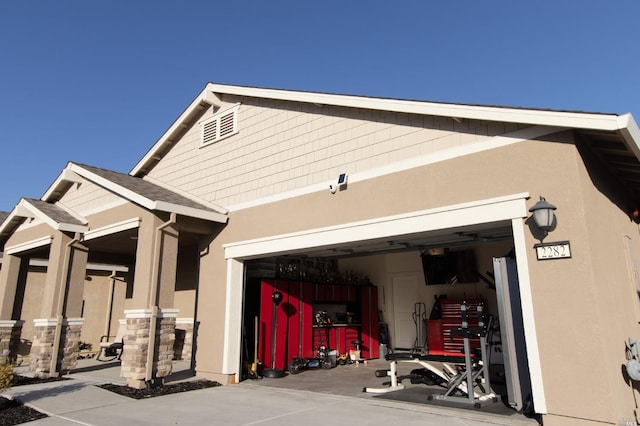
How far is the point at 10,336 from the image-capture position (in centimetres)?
1080

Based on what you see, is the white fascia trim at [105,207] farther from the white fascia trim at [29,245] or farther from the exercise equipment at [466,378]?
the exercise equipment at [466,378]

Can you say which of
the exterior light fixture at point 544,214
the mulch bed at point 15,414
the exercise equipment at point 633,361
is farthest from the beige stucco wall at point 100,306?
the exercise equipment at point 633,361

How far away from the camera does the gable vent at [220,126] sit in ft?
31.7

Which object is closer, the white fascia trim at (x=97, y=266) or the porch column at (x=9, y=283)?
the porch column at (x=9, y=283)

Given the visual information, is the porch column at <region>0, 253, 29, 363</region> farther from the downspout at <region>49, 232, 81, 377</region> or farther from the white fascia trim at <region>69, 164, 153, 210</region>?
the white fascia trim at <region>69, 164, 153, 210</region>

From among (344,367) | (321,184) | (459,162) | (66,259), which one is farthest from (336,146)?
(66,259)

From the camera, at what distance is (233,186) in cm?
917

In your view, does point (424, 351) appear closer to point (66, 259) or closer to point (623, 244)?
point (623, 244)

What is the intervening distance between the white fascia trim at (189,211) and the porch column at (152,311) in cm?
20

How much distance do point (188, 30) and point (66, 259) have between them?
7048 mm

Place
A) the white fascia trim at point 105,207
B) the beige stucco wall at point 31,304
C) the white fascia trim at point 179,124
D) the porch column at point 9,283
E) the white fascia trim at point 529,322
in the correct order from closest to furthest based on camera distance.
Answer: the white fascia trim at point 529,322 → the white fascia trim at point 105,207 → the white fascia trim at point 179,124 → the porch column at point 9,283 → the beige stucco wall at point 31,304

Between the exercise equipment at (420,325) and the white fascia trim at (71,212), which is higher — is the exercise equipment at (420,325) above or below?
below

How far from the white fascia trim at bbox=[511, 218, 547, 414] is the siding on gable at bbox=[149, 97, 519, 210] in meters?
1.52

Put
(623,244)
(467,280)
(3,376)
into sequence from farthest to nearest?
1. (467,280)
2. (623,244)
3. (3,376)
